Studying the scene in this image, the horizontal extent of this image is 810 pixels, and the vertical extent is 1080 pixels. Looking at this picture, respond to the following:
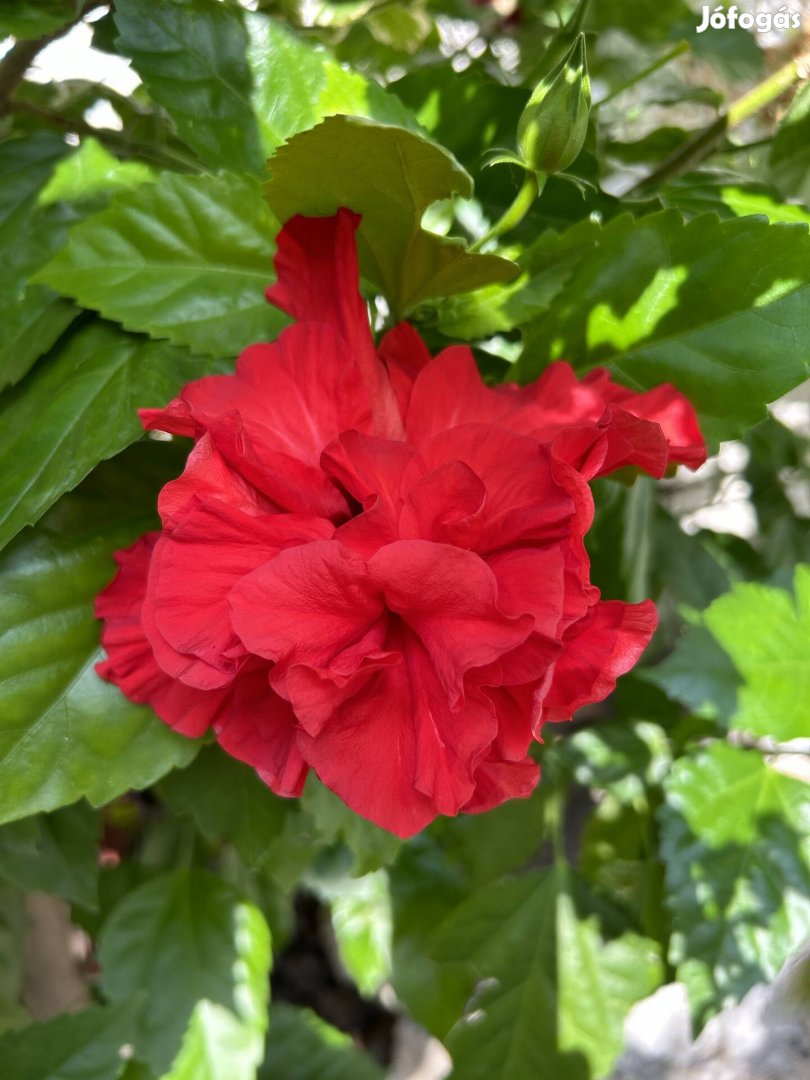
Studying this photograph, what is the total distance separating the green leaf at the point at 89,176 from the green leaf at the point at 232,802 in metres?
0.33

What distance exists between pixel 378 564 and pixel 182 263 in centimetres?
24

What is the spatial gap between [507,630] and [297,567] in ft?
0.25

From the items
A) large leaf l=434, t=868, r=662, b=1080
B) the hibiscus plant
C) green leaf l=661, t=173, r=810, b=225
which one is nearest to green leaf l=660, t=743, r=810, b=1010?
the hibiscus plant

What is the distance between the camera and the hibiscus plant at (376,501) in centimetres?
34

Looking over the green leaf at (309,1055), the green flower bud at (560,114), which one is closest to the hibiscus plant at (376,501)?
the green flower bud at (560,114)

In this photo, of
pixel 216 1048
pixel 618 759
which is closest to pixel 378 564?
pixel 618 759

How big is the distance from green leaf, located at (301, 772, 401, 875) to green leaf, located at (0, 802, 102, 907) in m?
0.20

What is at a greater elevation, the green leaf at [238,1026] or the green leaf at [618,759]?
the green leaf at [618,759]

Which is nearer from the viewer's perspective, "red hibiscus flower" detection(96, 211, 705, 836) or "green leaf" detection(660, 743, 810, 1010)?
"red hibiscus flower" detection(96, 211, 705, 836)

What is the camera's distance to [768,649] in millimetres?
668

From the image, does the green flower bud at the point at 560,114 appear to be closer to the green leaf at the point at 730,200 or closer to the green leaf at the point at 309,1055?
the green leaf at the point at 730,200

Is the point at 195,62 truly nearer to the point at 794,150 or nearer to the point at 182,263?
the point at 182,263

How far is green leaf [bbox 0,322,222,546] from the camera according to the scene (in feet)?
1.34

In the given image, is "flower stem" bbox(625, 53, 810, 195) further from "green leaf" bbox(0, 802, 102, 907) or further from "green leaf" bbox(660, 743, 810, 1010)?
"green leaf" bbox(0, 802, 102, 907)
